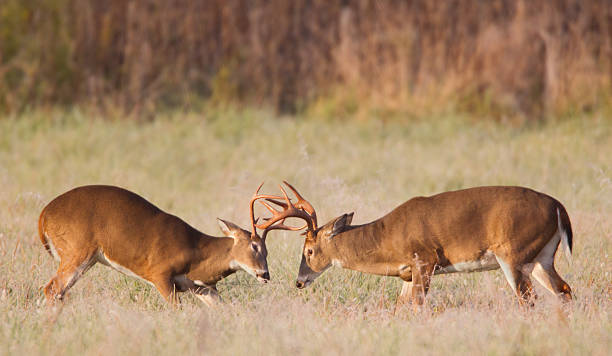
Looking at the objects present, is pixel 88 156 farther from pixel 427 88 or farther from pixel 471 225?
pixel 471 225

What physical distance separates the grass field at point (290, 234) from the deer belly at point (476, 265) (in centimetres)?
28

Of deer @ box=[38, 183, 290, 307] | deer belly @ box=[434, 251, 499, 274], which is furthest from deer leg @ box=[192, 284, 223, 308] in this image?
deer belly @ box=[434, 251, 499, 274]

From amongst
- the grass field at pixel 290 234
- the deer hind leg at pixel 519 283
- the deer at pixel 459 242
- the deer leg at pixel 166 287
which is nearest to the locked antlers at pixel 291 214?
the deer at pixel 459 242

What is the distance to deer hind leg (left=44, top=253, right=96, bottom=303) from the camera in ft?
19.6

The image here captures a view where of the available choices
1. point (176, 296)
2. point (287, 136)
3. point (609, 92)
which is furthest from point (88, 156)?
point (609, 92)

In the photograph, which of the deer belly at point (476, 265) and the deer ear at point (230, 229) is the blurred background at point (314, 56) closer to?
the deer ear at point (230, 229)

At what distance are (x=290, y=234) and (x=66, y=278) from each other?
2.79m

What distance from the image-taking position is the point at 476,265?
604 cm

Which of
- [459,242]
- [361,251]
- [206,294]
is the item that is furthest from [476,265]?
[206,294]

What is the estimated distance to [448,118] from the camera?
1380 cm

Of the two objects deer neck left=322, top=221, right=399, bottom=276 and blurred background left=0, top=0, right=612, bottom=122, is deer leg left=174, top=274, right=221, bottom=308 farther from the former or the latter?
blurred background left=0, top=0, right=612, bottom=122

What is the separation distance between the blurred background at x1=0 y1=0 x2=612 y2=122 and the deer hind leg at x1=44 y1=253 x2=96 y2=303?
8.28m

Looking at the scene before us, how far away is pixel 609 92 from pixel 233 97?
6.29 metres

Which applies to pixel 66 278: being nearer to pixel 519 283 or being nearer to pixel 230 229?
pixel 230 229
